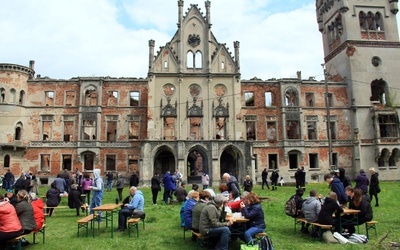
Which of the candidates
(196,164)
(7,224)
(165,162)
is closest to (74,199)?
(7,224)

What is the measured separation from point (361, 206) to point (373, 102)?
3419 centimetres

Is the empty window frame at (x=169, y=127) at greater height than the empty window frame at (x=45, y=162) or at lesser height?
greater

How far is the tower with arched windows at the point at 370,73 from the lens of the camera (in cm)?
3984

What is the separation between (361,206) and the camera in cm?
1106

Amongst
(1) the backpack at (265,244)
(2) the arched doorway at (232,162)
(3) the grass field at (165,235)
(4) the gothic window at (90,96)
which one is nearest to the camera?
(1) the backpack at (265,244)

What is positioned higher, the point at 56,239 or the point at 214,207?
the point at 214,207

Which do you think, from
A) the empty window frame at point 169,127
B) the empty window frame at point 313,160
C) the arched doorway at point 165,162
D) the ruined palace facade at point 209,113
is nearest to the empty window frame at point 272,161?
the ruined palace facade at point 209,113

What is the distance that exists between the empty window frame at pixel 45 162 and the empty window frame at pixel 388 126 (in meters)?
38.3

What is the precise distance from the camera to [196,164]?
50.8 metres

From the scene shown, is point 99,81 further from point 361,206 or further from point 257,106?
point 361,206

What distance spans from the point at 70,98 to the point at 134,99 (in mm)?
7479

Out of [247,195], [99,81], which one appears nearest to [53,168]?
[99,81]

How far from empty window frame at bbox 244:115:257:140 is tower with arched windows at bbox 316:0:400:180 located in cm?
1167

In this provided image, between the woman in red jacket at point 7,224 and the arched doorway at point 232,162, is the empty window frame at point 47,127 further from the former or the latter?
the woman in red jacket at point 7,224
